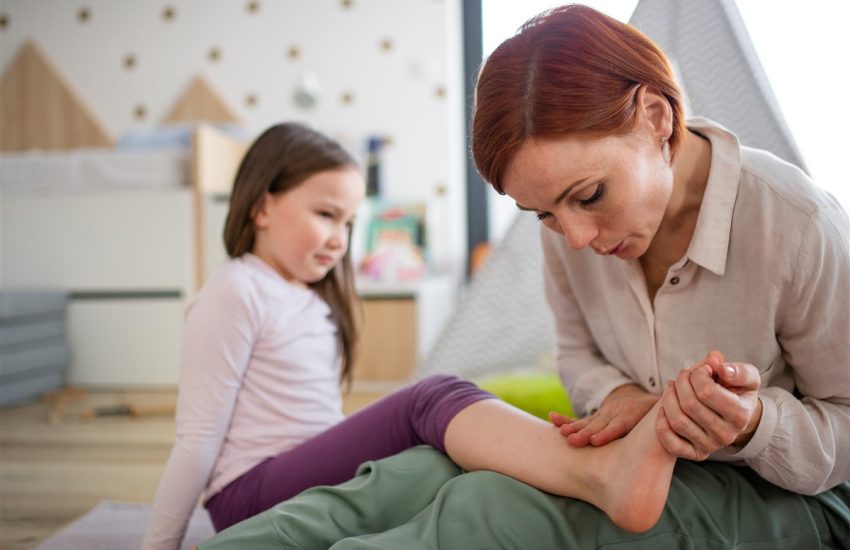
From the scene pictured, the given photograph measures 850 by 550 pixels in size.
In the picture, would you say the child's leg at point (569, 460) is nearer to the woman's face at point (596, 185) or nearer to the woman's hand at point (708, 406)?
the woman's hand at point (708, 406)

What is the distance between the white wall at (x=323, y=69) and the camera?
3.37 meters

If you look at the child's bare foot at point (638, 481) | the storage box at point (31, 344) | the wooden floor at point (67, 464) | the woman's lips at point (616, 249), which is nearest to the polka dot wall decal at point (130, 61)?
the storage box at point (31, 344)

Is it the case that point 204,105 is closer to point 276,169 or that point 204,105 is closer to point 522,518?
point 276,169

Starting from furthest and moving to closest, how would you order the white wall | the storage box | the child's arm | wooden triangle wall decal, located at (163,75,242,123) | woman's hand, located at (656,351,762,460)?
wooden triangle wall decal, located at (163,75,242,123)
the white wall
the storage box
the child's arm
woman's hand, located at (656,351,762,460)

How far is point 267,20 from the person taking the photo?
11.4ft

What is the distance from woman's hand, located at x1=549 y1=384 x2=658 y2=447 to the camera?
2.63ft

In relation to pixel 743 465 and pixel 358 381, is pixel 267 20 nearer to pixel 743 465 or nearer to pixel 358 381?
pixel 358 381

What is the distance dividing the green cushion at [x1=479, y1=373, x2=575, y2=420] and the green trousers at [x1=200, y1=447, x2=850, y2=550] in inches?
19.7

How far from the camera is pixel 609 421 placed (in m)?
0.83

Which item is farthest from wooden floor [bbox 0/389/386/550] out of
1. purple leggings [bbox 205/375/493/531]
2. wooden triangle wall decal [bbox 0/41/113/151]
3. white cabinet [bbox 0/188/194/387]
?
wooden triangle wall decal [bbox 0/41/113/151]

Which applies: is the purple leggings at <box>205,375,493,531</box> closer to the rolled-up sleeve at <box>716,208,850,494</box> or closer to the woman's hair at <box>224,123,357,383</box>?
the woman's hair at <box>224,123,357,383</box>

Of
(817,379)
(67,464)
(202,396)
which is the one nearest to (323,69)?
(67,464)

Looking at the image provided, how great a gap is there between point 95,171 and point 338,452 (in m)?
2.43

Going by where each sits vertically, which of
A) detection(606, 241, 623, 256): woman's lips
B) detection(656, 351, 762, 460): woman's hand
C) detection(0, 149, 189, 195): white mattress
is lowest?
detection(656, 351, 762, 460): woman's hand
